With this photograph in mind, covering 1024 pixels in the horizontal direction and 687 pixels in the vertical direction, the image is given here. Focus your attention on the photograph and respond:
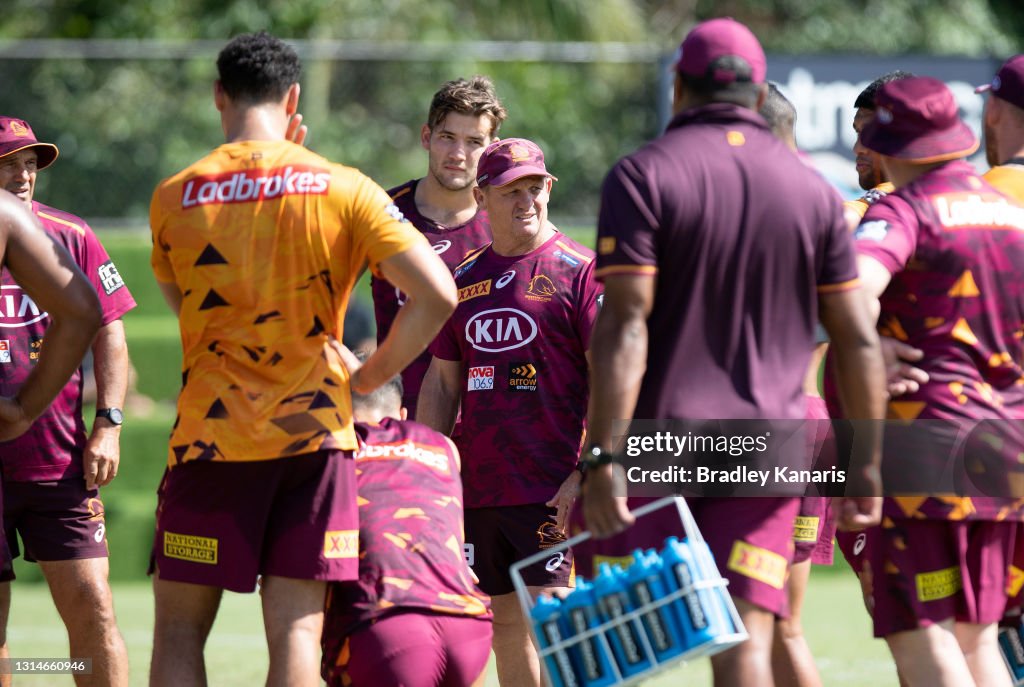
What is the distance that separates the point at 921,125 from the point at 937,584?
1.41 meters

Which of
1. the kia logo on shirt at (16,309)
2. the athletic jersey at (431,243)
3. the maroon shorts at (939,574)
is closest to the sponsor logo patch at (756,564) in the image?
the maroon shorts at (939,574)

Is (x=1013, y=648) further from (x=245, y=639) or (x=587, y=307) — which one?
(x=245, y=639)

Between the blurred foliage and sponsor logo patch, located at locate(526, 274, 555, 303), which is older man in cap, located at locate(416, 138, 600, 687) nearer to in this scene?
sponsor logo patch, located at locate(526, 274, 555, 303)

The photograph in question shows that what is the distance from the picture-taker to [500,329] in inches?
226

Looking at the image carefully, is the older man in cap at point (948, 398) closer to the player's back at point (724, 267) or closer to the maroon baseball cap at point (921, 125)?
the maroon baseball cap at point (921, 125)

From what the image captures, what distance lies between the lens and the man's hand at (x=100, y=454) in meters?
5.94

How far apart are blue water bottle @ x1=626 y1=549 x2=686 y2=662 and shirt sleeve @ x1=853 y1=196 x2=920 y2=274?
4.07 feet

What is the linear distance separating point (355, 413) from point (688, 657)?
1.60 meters

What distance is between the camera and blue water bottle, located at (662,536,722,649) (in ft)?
11.8

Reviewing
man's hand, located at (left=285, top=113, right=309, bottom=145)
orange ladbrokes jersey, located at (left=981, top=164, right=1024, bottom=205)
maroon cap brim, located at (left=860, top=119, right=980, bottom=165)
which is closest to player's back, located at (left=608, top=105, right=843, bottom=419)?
maroon cap brim, located at (left=860, top=119, right=980, bottom=165)

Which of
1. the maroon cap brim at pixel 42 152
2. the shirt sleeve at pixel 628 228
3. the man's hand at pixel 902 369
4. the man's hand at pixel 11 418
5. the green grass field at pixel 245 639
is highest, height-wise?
the maroon cap brim at pixel 42 152

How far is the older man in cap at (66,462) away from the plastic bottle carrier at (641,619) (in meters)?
2.67

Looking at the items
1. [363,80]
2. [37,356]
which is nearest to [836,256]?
[37,356]

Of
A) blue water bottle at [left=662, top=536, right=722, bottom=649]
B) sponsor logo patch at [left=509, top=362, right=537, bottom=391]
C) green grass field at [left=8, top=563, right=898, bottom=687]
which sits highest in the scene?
sponsor logo patch at [left=509, top=362, right=537, bottom=391]
